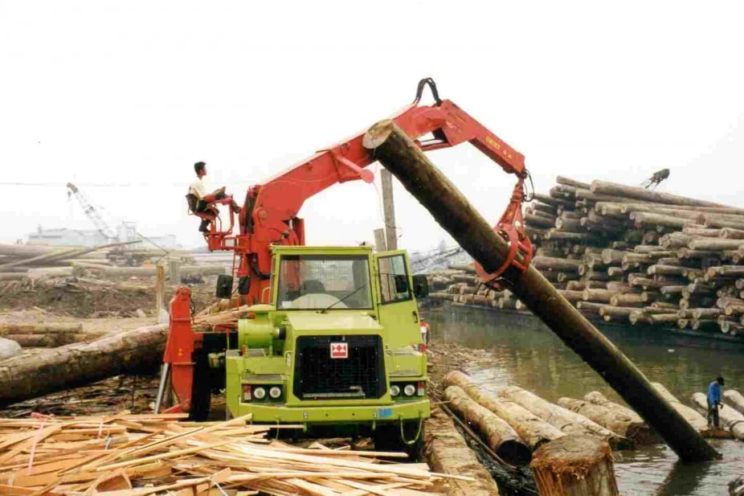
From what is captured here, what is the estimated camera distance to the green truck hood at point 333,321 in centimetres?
963

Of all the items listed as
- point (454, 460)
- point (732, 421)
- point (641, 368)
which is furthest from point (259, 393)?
point (641, 368)

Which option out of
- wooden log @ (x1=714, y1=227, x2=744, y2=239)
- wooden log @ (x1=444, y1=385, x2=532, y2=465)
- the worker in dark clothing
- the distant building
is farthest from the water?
the distant building

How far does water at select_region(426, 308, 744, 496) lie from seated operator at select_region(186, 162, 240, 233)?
21.8 ft

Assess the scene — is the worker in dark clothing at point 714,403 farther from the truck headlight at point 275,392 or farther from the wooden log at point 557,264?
the wooden log at point 557,264

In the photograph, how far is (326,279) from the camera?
11.0 metres

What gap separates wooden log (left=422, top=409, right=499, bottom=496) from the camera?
27.9 feet

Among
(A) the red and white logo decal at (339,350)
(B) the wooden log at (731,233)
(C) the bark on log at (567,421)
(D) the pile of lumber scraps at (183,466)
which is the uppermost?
(B) the wooden log at (731,233)

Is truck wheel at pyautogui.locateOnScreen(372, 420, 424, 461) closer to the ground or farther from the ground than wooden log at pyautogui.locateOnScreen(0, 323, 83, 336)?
closer to the ground

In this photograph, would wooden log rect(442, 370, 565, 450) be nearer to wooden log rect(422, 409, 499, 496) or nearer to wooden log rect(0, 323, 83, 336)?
wooden log rect(422, 409, 499, 496)

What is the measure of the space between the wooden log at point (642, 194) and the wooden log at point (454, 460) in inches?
739

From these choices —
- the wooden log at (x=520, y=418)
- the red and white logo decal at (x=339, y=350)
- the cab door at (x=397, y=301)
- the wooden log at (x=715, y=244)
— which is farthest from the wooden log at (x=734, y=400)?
the red and white logo decal at (x=339, y=350)

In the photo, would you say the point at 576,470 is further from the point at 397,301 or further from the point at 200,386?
the point at 200,386

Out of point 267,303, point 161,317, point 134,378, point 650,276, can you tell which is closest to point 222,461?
point 267,303

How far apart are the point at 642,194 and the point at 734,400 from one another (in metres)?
14.0
